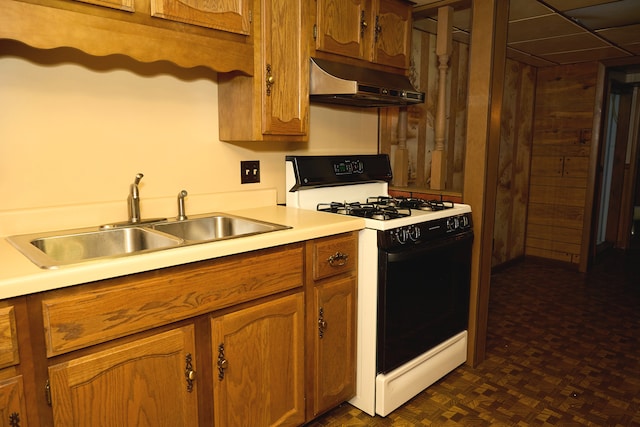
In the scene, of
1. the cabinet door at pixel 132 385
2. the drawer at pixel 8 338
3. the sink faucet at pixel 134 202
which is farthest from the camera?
the sink faucet at pixel 134 202

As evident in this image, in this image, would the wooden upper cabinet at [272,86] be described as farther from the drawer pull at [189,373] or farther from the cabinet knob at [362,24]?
the drawer pull at [189,373]

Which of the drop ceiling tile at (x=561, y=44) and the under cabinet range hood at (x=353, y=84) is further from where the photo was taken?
the drop ceiling tile at (x=561, y=44)

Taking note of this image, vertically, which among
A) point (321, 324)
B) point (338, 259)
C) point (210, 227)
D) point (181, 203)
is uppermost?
point (181, 203)

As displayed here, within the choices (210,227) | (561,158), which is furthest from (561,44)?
(210,227)

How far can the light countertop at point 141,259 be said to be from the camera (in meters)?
1.12

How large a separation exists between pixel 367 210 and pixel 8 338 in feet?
4.88

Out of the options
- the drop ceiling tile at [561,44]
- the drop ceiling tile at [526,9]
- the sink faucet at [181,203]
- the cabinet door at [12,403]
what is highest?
the drop ceiling tile at [526,9]

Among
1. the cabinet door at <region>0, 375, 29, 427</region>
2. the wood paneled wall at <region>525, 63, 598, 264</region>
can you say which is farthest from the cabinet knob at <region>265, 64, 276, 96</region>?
the wood paneled wall at <region>525, 63, 598, 264</region>

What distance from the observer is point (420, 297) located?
7.10 ft

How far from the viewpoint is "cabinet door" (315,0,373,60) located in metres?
2.13

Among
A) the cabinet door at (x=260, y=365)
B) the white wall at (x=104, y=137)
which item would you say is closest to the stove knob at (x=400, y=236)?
the cabinet door at (x=260, y=365)

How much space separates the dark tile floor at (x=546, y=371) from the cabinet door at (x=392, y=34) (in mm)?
1711

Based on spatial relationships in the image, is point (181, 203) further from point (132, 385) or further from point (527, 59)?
point (527, 59)

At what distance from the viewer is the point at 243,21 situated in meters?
1.83
